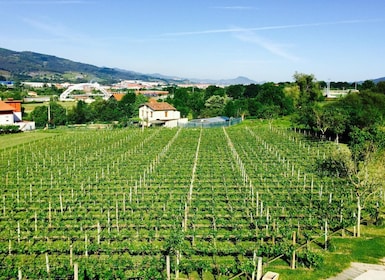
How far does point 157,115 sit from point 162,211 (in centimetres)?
4581

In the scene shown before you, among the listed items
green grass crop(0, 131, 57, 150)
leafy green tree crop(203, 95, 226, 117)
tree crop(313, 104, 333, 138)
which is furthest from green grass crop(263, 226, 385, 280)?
leafy green tree crop(203, 95, 226, 117)

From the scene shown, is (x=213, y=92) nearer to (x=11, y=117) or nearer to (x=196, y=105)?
(x=196, y=105)

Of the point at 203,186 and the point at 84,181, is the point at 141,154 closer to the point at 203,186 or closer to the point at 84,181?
the point at 84,181

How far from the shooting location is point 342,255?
14.1m

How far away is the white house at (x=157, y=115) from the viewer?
204 ft

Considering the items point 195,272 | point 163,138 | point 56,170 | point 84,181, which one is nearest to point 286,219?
point 195,272

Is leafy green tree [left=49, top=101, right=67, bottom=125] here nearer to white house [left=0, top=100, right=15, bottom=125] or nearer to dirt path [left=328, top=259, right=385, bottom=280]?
white house [left=0, top=100, right=15, bottom=125]

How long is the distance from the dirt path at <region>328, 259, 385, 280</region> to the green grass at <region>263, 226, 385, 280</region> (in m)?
0.19

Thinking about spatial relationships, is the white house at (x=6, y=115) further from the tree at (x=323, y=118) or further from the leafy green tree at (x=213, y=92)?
the leafy green tree at (x=213, y=92)

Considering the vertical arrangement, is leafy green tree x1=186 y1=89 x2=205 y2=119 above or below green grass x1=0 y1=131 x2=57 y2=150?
above

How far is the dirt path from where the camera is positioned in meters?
12.5

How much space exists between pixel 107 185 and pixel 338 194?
12922 millimetres

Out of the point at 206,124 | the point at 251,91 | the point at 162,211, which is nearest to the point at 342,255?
the point at 162,211

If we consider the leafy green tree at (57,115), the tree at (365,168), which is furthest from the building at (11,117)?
the tree at (365,168)
